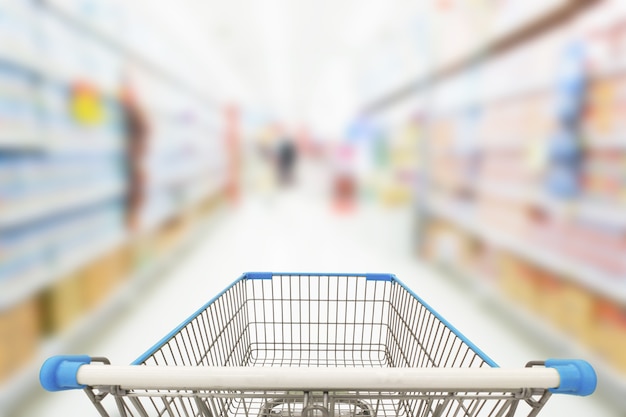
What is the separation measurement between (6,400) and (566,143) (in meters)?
→ 2.79

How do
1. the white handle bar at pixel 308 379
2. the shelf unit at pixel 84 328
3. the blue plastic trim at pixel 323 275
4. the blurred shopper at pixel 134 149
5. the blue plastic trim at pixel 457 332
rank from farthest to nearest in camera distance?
1. the blurred shopper at pixel 134 149
2. the shelf unit at pixel 84 328
3. the blue plastic trim at pixel 323 275
4. the blue plastic trim at pixel 457 332
5. the white handle bar at pixel 308 379

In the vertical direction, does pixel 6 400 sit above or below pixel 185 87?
below

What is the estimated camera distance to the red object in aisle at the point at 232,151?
28.6 feet

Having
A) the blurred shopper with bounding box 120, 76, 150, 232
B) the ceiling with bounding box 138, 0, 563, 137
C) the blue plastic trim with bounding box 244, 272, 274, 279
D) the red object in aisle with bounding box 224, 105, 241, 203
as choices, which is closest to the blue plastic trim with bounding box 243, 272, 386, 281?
the blue plastic trim with bounding box 244, 272, 274, 279

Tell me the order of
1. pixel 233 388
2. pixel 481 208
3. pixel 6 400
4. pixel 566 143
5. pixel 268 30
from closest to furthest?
pixel 233 388
pixel 6 400
pixel 566 143
pixel 481 208
pixel 268 30

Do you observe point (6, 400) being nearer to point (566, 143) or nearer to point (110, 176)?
point (110, 176)

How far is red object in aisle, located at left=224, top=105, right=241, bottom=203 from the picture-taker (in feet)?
28.6

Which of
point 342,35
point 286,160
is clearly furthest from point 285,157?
point 342,35

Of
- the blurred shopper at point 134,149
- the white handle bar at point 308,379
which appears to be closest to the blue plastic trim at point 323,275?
the white handle bar at point 308,379

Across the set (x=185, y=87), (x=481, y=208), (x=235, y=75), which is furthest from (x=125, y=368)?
(x=235, y=75)

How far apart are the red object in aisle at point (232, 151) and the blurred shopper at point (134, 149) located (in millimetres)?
5382

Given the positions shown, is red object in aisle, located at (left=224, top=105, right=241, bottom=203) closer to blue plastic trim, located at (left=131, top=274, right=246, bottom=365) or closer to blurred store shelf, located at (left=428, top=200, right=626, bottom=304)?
blurred store shelf, located at (left=428, top=200, right=626, bottom=304)

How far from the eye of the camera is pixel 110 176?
103 inches

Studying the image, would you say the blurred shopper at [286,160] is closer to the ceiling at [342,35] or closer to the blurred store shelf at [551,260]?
the ceiling at [342,35]
